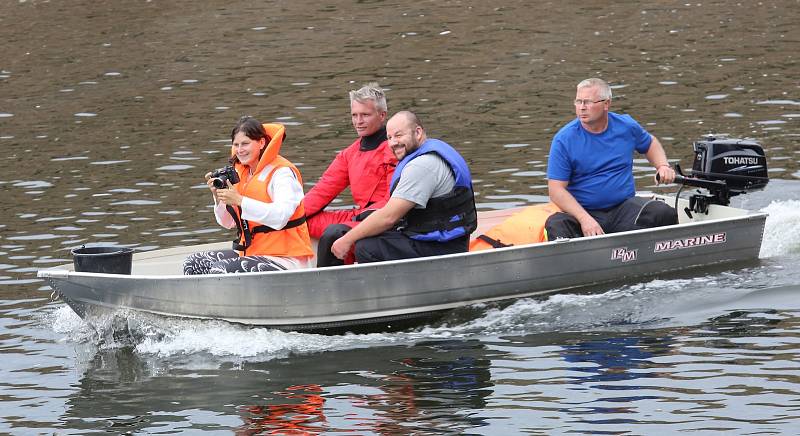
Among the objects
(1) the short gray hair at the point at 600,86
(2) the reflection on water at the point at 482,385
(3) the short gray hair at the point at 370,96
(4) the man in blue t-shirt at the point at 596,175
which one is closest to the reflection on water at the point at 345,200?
(2) the reflection on water at the point at 482,385

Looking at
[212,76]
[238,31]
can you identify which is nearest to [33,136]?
[212,76]

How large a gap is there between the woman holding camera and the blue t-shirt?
184cm

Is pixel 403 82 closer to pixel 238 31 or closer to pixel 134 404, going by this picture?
pixel 238 31

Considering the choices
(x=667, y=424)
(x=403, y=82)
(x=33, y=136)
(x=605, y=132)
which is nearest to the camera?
(x=667, y=424)

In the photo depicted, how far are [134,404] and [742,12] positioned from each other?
15.4 metres

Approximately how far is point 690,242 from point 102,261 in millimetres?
3906

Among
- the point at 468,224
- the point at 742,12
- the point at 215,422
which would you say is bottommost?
the point at 215,422

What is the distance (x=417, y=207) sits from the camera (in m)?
8.68

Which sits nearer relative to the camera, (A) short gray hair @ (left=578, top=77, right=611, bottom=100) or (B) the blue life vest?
(B) the blue life vest

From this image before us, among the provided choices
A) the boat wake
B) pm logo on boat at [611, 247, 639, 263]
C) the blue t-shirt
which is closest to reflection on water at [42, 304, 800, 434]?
pm logo on boat at [611, 247, 639, 263]

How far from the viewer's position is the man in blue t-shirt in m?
9.35

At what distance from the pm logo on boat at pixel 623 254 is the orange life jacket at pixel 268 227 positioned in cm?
204

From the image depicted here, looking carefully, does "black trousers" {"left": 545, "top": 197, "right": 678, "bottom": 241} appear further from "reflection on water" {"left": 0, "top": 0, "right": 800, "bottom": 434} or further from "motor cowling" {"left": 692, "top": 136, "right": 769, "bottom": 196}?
"motor cowling" {"left": 692, "top": 136, "right": 769, "bottom": 196}

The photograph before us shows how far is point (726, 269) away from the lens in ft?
32.4
